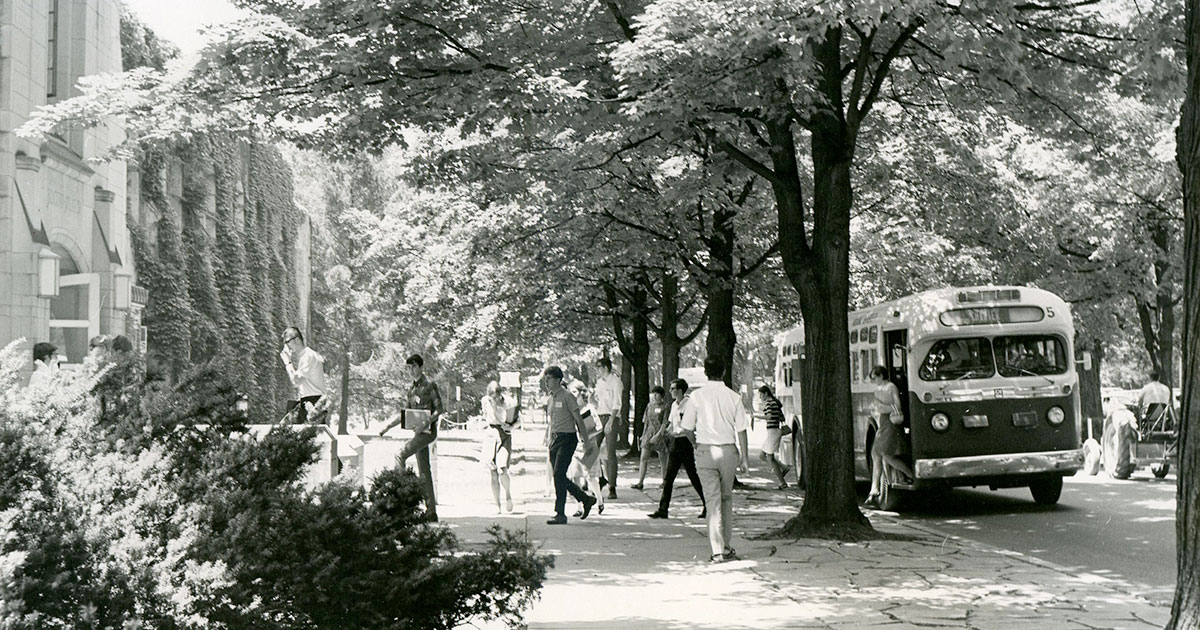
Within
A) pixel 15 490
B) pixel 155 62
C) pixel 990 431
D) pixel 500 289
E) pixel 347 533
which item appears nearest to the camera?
pixel 15 490

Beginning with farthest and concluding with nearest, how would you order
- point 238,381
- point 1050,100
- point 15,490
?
point 1050,100
point 238,381
point 15,490

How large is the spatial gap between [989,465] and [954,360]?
1.47m

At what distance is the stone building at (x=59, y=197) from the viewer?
1973cm

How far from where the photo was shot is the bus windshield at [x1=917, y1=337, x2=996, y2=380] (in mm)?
17094

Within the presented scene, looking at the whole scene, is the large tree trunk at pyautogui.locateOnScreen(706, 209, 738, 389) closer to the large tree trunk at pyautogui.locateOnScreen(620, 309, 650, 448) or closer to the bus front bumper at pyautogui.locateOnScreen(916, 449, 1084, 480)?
the bus front bumper at pyautogui.locateOnScreen(916, 449, 1084, 480)

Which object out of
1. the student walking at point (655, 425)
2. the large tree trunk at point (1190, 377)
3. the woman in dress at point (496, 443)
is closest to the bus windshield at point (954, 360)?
the student walking at point (655, 425)

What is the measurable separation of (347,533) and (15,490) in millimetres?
1409

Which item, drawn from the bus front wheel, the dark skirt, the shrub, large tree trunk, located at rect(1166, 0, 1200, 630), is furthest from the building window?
large tree trunk, located at rect(1166, 0, 1200, 630)

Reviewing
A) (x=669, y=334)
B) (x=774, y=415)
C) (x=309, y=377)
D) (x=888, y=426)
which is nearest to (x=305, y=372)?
(x=309, y=377)

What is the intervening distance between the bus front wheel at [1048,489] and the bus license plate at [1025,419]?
1149mm

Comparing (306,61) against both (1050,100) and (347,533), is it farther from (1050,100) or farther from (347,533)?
(1050,100)

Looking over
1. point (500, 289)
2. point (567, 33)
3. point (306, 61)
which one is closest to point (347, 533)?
point (306, 61)

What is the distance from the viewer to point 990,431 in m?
16.9

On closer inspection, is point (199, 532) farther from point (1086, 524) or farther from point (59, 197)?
point (59, 197)
